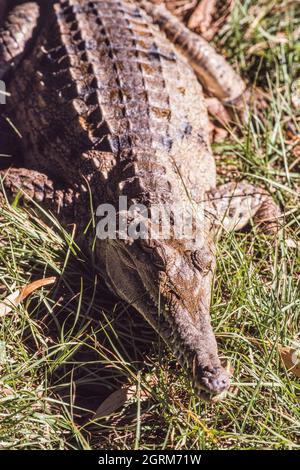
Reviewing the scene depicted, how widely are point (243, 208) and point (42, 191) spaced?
3.73 ft

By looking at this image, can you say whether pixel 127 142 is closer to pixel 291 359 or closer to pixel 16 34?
pixel 16 34

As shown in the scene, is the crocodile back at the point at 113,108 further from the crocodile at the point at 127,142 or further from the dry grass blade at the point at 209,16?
the dry grass blade at the point at 209,16

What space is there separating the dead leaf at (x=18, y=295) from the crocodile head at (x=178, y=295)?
38cm

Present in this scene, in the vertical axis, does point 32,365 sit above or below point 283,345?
below

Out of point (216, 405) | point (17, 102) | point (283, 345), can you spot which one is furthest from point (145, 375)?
point (17, 102)

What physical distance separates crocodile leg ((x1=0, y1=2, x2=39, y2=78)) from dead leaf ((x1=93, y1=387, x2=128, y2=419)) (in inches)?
89.5

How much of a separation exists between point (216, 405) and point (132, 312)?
2.27 ft

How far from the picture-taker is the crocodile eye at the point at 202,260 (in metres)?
3.53

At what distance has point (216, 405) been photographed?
3.37 meters

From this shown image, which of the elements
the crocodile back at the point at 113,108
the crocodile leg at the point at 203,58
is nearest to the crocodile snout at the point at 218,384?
the crocodile back at the point at 113,108

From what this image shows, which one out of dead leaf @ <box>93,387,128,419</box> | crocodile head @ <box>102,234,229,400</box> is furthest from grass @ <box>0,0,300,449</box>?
crocodile head @ <box>102,234,229,400</box>

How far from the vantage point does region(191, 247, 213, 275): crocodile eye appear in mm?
3527

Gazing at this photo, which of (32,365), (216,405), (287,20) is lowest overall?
(32,365)

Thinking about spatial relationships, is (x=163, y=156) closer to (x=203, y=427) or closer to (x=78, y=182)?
(x=78, y=182)
